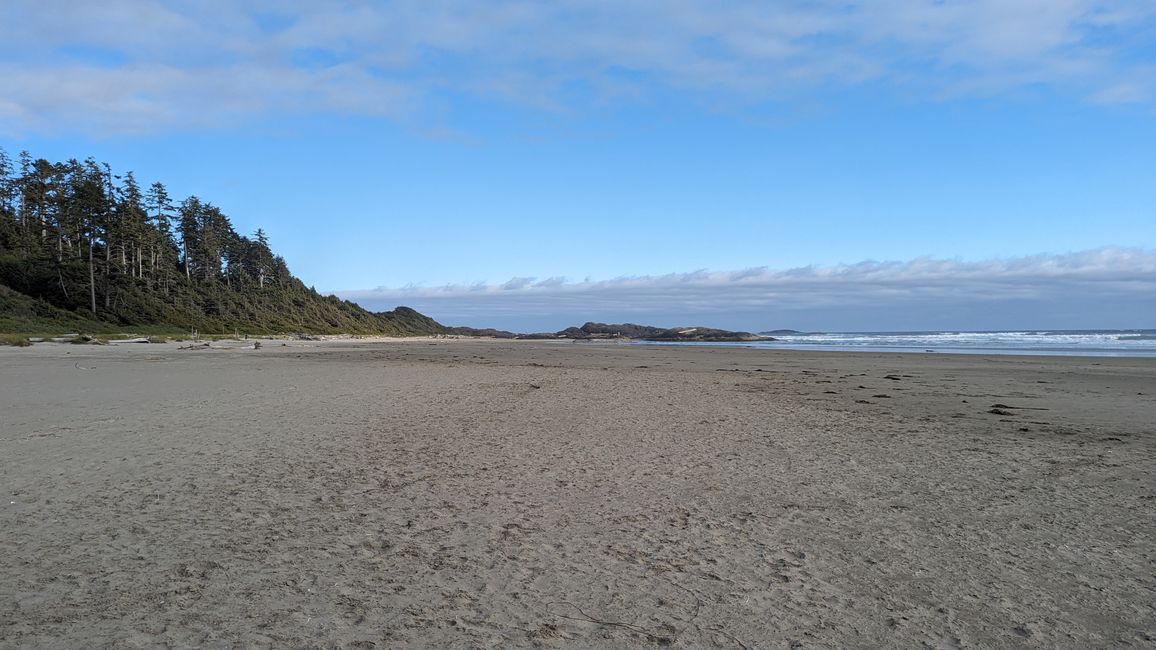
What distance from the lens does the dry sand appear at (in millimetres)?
3473

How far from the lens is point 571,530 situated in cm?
503

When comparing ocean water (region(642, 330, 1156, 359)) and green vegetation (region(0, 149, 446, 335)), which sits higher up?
green vegetation (region(0, 149, 446, 335))

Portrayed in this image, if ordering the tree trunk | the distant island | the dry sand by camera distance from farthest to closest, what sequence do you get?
the distant island < the tree trunk < the dry sand

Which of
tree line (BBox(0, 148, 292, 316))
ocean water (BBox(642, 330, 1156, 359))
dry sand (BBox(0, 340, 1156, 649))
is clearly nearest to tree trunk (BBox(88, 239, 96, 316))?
tree line (BBox(0, 148, 292, 316))

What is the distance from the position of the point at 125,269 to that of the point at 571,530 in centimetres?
7475

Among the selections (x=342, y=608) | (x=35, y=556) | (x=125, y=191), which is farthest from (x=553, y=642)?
(x=125, y=191)

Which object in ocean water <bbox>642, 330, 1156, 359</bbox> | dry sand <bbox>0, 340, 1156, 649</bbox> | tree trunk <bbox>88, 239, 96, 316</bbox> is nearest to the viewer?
dry sand <bbox>0, 340, 1156, 649</bbox>

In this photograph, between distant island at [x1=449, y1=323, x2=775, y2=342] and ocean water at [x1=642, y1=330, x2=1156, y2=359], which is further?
distant island at [x1=449, y1=323, x2=775, y2=342]

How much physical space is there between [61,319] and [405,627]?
190ft

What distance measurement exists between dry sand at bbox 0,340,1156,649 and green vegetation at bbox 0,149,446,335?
1787 inches

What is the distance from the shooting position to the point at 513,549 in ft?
15.1

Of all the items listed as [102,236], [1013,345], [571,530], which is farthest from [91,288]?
[1013,345]

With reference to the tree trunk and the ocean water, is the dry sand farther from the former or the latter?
the tree trunk

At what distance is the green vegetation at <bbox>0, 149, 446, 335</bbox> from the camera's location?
174 feet
